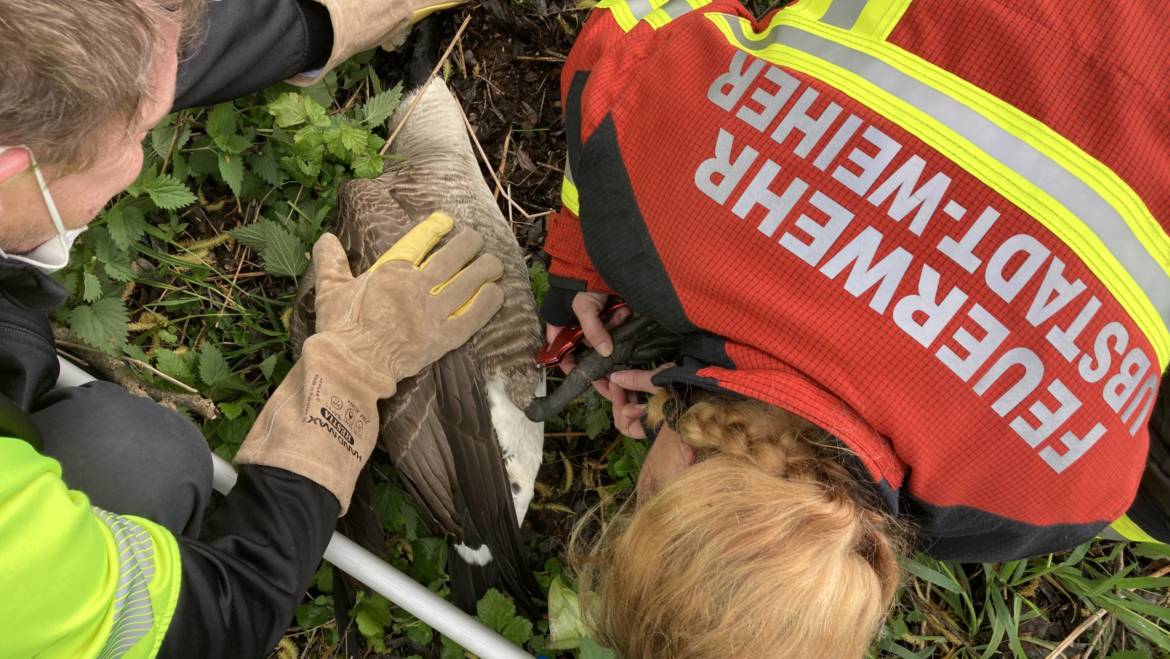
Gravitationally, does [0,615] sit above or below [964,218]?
below

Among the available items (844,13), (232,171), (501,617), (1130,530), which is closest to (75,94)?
(232,171)

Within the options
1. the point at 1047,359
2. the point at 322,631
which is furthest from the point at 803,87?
the point at 322,631

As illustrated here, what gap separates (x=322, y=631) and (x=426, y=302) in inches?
57.4

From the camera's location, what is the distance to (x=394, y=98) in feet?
8.92

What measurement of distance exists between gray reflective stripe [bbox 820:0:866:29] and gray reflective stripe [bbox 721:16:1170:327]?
12 centimetres

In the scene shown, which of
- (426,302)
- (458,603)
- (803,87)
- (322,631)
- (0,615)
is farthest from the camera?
(322,631)

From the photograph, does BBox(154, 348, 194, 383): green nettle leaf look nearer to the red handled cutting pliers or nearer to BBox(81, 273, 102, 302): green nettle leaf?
BBox(81, 273, 102, 302): green nettle leaf

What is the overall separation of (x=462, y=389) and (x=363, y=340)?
360 mm

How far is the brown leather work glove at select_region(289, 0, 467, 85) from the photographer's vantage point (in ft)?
8.36

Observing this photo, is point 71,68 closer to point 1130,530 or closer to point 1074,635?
point 1130,530

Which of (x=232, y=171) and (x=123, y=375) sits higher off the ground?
(x=232, y=171)

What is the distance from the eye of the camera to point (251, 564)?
1914 mm

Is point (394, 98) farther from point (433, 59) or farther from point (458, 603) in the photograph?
point (458, 603)

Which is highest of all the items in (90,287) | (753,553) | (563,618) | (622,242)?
(622,242)
